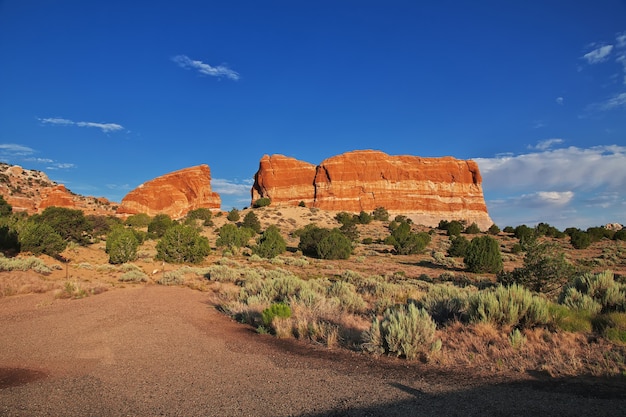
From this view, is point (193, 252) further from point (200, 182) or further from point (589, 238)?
point (200, 182)

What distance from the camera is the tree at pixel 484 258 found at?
75.8ft

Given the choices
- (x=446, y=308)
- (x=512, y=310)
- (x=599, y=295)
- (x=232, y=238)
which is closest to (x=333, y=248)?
(x=232, y=238)

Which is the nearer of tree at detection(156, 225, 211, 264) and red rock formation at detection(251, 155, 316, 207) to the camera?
tree at detection(156, 225, 211, 264)

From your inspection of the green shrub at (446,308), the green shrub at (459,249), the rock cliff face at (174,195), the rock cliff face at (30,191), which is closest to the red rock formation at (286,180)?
the rock cliff face at (174,195)

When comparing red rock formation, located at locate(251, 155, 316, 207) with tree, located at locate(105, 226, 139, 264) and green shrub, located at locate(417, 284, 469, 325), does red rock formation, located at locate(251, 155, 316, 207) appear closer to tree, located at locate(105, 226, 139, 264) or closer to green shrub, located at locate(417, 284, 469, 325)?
tree, located at locate(105, 226, 139, 264)

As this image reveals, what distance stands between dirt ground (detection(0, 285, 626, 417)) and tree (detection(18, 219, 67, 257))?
16581mm

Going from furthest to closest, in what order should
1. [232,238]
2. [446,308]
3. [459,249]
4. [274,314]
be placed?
[232,238] < [459,249] < [274,314] < [446,308]

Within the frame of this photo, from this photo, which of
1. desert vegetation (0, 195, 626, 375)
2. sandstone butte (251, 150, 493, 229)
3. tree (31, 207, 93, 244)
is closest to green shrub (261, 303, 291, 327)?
desert vegetation (0, 195, 626, 375)

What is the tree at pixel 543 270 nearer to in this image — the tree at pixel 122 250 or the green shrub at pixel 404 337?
the green shrub at pixel 404 337

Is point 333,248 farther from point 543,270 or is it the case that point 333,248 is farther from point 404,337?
point 404,337

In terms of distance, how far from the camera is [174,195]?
80000mm

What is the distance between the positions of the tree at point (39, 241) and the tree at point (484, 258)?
84.1 feet

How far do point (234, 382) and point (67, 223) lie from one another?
106 feet

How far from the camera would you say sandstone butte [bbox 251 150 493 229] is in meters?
81.9
